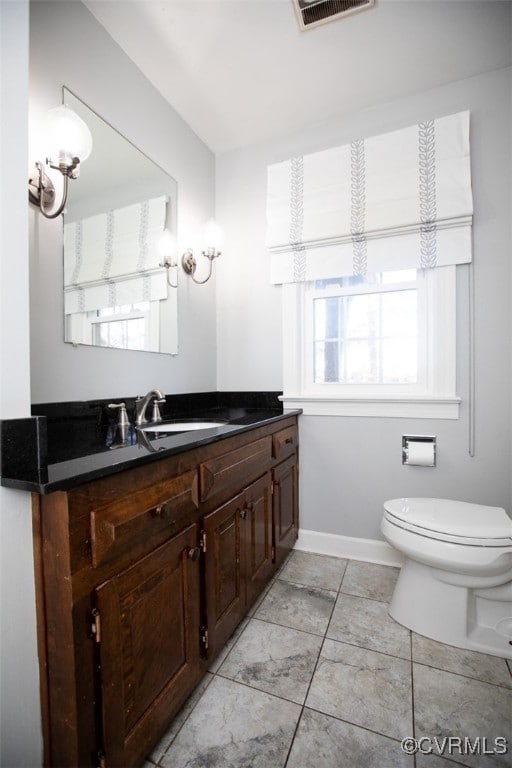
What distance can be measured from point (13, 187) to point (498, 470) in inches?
87.0

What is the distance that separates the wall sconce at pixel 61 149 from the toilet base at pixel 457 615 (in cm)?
200

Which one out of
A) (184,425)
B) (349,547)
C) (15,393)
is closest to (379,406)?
(349,547)

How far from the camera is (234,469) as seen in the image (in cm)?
131

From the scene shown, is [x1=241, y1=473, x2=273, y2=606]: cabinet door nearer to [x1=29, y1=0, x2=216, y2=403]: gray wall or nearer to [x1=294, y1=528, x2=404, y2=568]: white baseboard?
[x1=294, y1=528, x2=404, y2=568]: white baseboard

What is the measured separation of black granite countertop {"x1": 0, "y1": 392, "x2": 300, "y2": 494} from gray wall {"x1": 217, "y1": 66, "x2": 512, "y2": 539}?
0.68 m

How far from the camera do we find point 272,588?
176cm

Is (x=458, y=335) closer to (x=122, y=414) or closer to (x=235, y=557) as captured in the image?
(x=235, y=557)

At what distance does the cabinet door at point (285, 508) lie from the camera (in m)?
1.76

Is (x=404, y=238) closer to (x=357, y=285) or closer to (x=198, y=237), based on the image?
(x=357, y=285)

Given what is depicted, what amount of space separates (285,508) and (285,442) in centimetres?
37

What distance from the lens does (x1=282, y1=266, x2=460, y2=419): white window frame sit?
6.03 ft

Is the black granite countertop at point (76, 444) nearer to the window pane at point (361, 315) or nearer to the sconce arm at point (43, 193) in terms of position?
the sconce arm at point (43, 193)

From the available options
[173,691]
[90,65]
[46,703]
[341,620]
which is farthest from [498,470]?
[90,65]

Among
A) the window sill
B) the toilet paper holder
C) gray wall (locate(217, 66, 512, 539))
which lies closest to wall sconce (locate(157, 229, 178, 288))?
gray wall (locate(217, 66, 512, 539))
